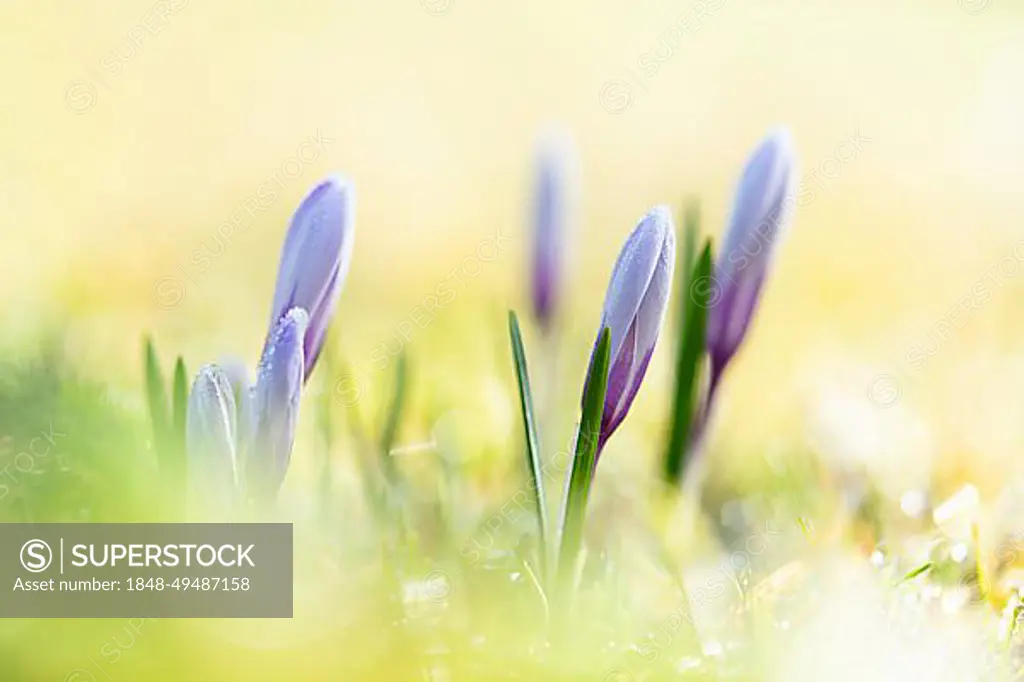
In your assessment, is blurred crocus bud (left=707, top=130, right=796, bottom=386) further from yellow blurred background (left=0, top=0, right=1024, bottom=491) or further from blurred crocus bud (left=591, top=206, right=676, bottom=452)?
yellow blurred background (left=0, top=0, right=1024, bottom=491)

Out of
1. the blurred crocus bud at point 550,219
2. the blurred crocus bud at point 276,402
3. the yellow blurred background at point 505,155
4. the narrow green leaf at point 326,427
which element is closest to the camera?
the blurred crocus bud at point 276,402

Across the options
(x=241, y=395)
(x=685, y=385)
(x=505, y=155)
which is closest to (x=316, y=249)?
(x=241, y=395)

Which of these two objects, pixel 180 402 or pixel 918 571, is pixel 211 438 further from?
pixel 918 571

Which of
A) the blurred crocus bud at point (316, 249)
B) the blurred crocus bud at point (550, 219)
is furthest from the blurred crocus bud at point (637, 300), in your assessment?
the blurred crocus bud at point (550, 219)

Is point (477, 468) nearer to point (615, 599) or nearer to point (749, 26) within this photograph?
point (615, 599)

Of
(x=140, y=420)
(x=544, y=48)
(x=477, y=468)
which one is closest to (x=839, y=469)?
(x=477, y=468)

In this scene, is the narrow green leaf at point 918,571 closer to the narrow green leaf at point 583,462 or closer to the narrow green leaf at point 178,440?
the narrow green leaf at point 583,462
